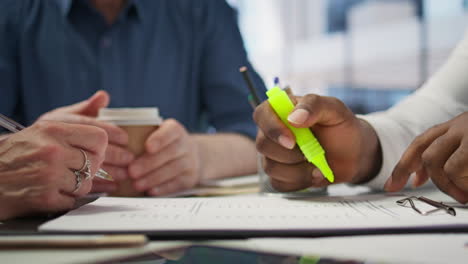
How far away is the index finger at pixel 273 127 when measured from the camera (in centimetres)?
54

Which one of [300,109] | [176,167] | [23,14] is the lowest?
[176,167]

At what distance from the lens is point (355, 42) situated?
2.58 m

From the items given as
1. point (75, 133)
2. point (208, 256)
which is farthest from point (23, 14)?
point (208, 256)

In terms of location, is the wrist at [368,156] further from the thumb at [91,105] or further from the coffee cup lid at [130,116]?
the thumb at [91,105]

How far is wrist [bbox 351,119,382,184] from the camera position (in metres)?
0.62

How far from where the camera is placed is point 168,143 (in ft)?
2.34

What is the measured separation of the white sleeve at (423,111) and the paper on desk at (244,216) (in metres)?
0.12

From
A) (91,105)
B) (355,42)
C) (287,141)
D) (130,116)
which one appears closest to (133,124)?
(130,116)

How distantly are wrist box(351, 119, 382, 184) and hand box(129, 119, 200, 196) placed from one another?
11.1 inches

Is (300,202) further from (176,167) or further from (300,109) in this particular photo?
(176,167)

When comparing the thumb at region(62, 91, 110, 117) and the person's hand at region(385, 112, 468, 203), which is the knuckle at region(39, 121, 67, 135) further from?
the person's hand at region(385, 112, 468, 203)

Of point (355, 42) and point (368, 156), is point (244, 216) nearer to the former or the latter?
point (368, 156)

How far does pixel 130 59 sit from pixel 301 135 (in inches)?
30.8

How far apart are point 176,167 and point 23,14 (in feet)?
2.38
